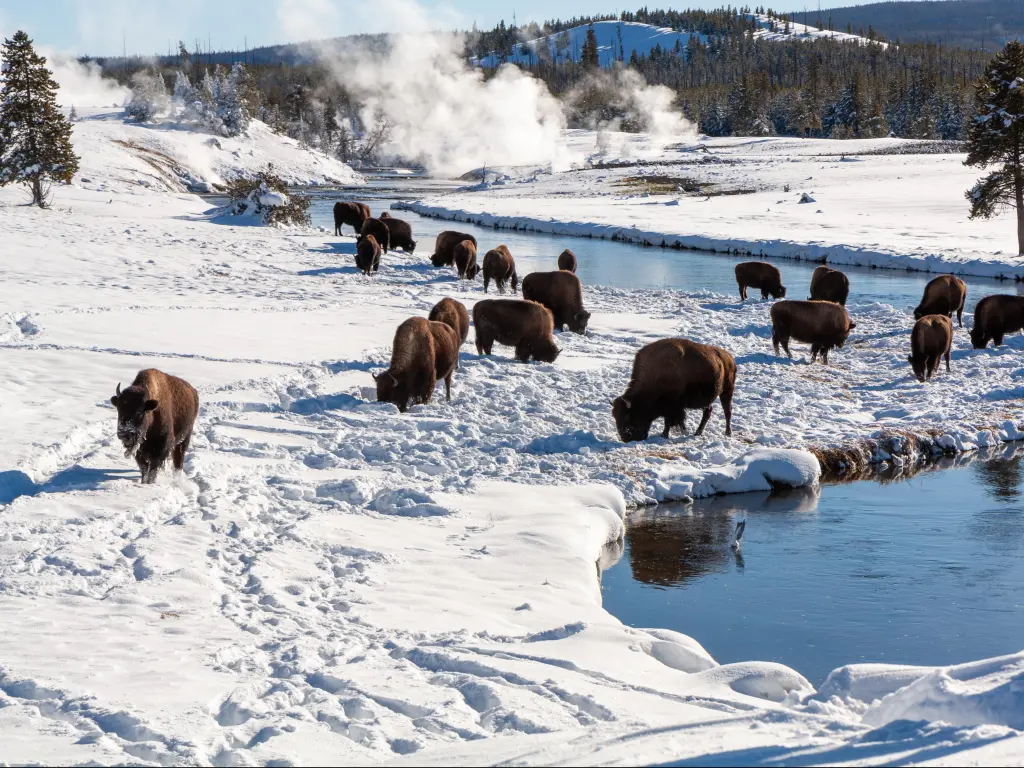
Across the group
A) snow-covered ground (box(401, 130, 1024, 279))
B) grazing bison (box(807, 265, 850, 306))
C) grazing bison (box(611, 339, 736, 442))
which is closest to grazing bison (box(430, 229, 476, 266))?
grazing bison (box(807, 265, 850, 306))

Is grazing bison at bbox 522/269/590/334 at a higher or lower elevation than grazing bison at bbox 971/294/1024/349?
higher

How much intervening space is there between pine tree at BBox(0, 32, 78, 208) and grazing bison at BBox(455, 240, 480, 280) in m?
16.7

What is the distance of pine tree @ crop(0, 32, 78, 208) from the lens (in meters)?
33.7

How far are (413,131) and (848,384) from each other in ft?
391

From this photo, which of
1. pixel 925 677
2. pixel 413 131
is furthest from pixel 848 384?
pixel 413 131

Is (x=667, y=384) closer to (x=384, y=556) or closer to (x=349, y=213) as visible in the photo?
(x=384, y=556)

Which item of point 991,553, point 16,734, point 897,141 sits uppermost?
point 897,141

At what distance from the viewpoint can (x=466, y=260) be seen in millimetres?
25578

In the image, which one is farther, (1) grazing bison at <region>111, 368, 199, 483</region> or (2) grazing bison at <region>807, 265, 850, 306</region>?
(2) grazing bison at <region>807, 265, 850, 306</region>

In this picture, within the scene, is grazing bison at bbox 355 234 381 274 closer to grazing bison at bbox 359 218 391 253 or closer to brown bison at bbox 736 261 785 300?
grazing bison at bbox 359 218 391 253

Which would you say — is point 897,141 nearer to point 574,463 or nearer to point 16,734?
point 574,463

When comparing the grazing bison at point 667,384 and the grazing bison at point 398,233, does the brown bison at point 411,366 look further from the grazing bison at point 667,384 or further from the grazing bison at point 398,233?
the grazing bison at point 398,233

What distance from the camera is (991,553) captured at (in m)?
9.72

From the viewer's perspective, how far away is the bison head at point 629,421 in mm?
12430
